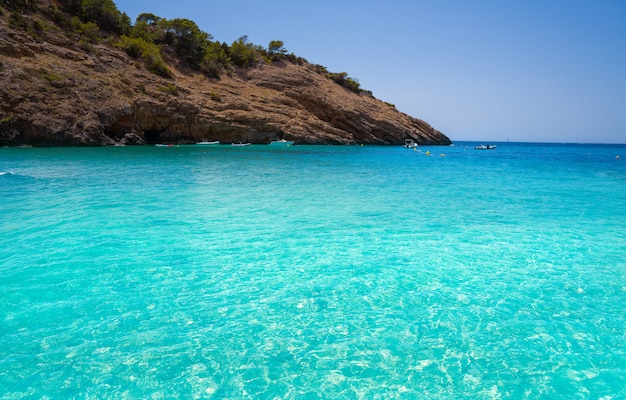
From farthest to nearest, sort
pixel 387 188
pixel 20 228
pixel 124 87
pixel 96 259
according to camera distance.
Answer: pixel 124 87, pixel 387 188, pixel 20 228, pixel 96 259

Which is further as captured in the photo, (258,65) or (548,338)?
(258,65)

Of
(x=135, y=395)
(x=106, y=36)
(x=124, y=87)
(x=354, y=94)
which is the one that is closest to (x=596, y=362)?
(x=135, y=395)

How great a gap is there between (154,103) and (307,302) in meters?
47.3

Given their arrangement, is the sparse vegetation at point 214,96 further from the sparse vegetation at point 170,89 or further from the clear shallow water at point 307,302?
the clear shallow water at point 307,302

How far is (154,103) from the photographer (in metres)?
47.2

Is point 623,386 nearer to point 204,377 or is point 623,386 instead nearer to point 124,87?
point 204,377

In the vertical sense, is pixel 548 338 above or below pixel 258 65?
below

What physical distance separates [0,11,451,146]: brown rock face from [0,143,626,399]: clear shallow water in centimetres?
3147

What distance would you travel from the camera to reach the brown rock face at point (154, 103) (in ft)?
126

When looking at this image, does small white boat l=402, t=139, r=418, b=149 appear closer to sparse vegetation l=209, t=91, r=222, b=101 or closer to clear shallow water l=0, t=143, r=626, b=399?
sparse vegetation l=209, t=91, r=222, b=101

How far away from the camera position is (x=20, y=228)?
9.69 m

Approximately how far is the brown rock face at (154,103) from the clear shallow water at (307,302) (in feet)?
103

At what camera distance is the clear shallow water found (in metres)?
4.07

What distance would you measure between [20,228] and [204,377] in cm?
839
